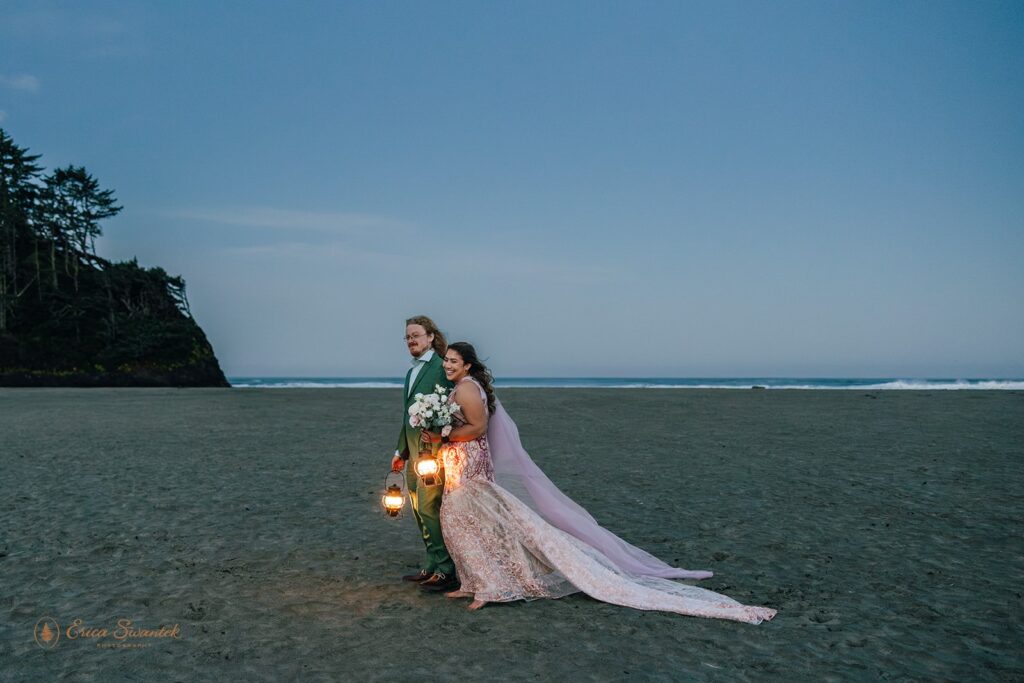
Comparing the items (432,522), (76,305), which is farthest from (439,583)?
(76,305)

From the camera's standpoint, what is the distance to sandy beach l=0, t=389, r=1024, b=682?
13.9ft

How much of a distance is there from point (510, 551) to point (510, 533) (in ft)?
0.46

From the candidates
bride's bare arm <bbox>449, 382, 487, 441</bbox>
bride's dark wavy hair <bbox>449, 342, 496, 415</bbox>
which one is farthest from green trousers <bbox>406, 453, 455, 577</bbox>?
bride's dark wavy hair <bbox>449, 342, 496, 415</bbox>

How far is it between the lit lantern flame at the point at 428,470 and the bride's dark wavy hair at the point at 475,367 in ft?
2.09

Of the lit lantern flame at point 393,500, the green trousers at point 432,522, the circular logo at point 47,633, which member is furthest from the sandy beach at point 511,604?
the lit lantern flame at point 393,500

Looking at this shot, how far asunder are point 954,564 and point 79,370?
55259mm

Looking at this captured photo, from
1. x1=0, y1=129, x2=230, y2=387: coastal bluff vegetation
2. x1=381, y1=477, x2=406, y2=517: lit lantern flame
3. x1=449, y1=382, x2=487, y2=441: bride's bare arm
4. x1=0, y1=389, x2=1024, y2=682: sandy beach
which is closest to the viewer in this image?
x1=0, y1=389, x2=1024, y2=682: sandy beach

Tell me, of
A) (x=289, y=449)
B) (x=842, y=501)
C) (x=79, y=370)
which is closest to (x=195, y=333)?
(x=79, y=370)

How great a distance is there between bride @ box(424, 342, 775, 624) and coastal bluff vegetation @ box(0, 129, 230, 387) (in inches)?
2018

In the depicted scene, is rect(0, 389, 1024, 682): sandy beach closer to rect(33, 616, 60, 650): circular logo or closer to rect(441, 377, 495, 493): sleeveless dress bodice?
rect(33, 616, 60, 650): circular logo

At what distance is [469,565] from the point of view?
5426mm

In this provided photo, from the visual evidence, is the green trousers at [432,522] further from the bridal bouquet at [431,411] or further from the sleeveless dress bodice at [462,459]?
the bridal bouquet at [431,411]

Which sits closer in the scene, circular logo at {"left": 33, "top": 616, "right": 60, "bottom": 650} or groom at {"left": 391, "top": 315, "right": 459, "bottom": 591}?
circular logo at {"left": 33, "top": 616, "right": 60, "bottom": 650}

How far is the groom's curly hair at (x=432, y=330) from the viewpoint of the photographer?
5.70 meters
